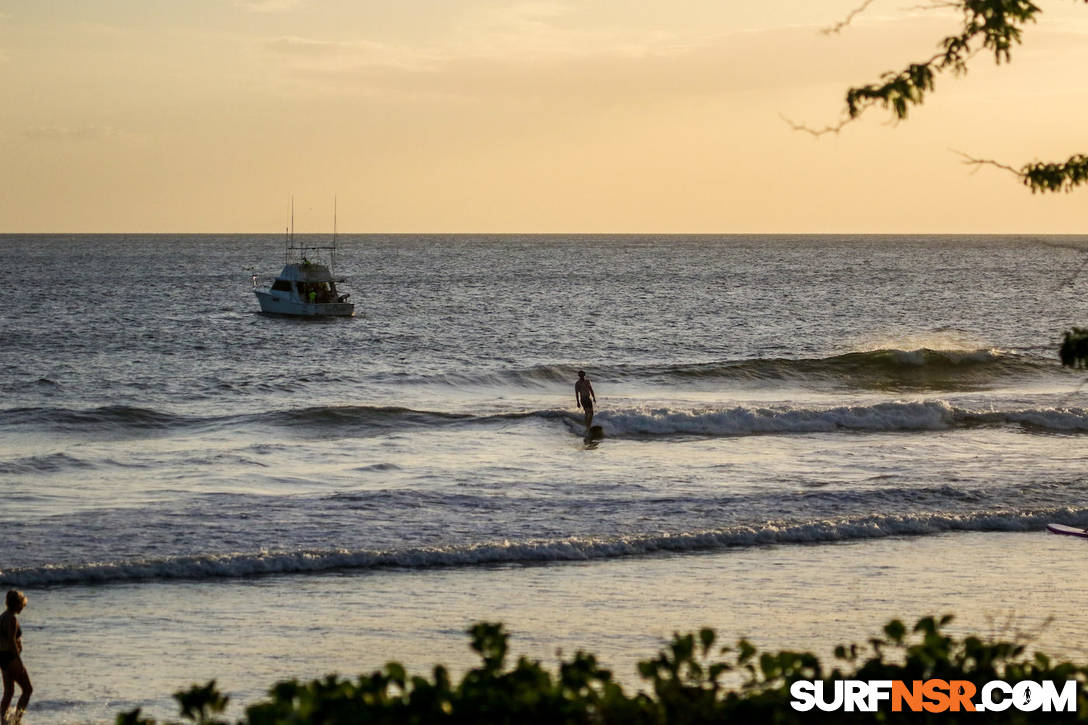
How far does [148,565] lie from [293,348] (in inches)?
1441

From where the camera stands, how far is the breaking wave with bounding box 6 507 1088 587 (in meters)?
16.8

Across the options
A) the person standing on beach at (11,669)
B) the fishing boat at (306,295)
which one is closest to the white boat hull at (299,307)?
the fishing boat at (306,295)

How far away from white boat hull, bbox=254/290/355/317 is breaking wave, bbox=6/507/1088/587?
4864 cm

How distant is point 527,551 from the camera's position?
17875mm

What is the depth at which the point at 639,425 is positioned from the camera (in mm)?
32344

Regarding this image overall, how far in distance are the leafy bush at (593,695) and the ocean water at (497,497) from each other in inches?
77.0

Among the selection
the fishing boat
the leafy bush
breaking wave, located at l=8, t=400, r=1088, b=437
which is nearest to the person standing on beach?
the leafy bush

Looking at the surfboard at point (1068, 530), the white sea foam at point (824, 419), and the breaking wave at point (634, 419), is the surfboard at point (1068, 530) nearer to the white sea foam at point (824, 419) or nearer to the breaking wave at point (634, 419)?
the breaking wave at point (634, 419)

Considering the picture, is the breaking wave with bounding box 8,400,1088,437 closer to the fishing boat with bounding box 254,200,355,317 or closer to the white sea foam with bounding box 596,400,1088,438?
the white sea foam with bounding box 596,400,1088,438

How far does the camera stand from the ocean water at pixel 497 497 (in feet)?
46.1

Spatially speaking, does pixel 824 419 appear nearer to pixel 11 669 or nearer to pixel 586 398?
pixel 586 398

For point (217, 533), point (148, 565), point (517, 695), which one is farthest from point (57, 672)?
point (517, 695)

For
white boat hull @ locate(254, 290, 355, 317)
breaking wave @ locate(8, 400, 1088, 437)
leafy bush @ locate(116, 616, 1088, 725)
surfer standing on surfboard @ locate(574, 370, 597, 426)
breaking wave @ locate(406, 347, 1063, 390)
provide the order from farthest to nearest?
white boat hull @ locate(254, 290, 355, 317) < breaking wave @ locate(406, 347, 1063, 390) < breaking wave @ locate(8, 400, 1088, 437) < surfer standing on surfboard @ locate(574, 370, 597, 426) < leafy bush @ locate(116, 616, 1088, 725)

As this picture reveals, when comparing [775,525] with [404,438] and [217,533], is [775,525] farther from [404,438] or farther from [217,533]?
[404,438]
